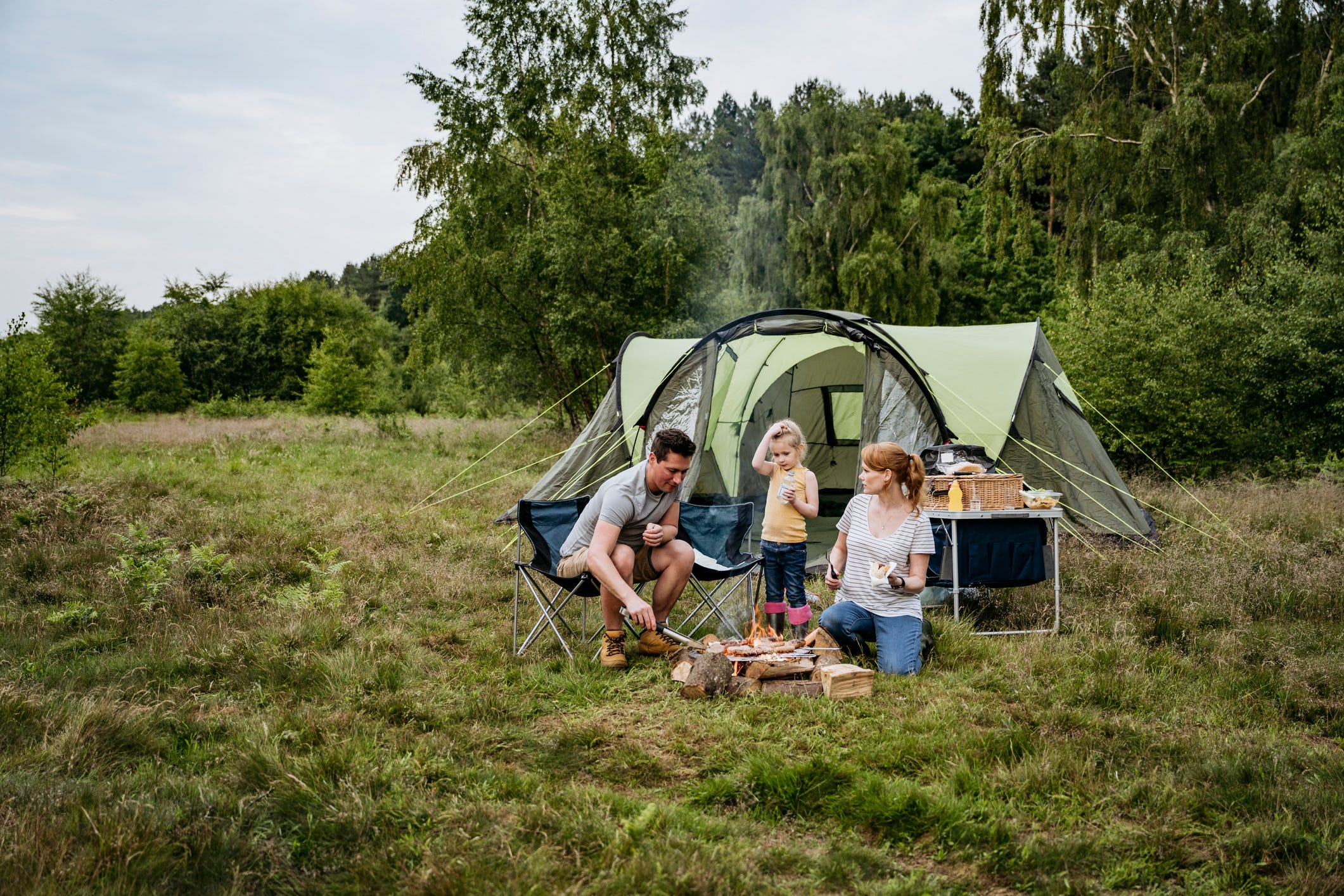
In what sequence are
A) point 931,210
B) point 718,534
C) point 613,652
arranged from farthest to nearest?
point 931,210 → point 718,534 → point 613,652

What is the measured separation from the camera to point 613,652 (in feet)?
12.9

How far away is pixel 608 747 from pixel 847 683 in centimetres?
100

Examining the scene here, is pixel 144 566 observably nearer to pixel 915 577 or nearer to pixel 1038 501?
pixel 915 577

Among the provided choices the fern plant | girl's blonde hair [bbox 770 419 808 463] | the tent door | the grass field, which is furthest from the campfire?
the fern plant

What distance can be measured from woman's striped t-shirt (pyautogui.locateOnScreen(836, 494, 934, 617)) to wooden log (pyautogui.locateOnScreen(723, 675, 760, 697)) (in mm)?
668

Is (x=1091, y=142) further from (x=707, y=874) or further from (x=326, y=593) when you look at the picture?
(x=707, y=874)

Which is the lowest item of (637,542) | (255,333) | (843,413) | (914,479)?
(637,542)

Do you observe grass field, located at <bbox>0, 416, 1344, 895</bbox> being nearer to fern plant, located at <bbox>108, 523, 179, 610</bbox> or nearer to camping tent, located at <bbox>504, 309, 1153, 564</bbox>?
fern plant, located at <bbox>108, 523, 179, 610</bbox>

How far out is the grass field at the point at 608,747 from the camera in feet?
7.13

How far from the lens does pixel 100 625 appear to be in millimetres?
4309

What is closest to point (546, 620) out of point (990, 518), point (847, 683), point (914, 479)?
point (847, 683)

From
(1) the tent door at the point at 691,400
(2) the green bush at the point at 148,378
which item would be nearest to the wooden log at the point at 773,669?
(1) the tent door at the point at 691,400

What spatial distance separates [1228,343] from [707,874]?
9.27 meters

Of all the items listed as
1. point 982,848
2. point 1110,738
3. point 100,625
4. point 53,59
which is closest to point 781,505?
point 1110,738
